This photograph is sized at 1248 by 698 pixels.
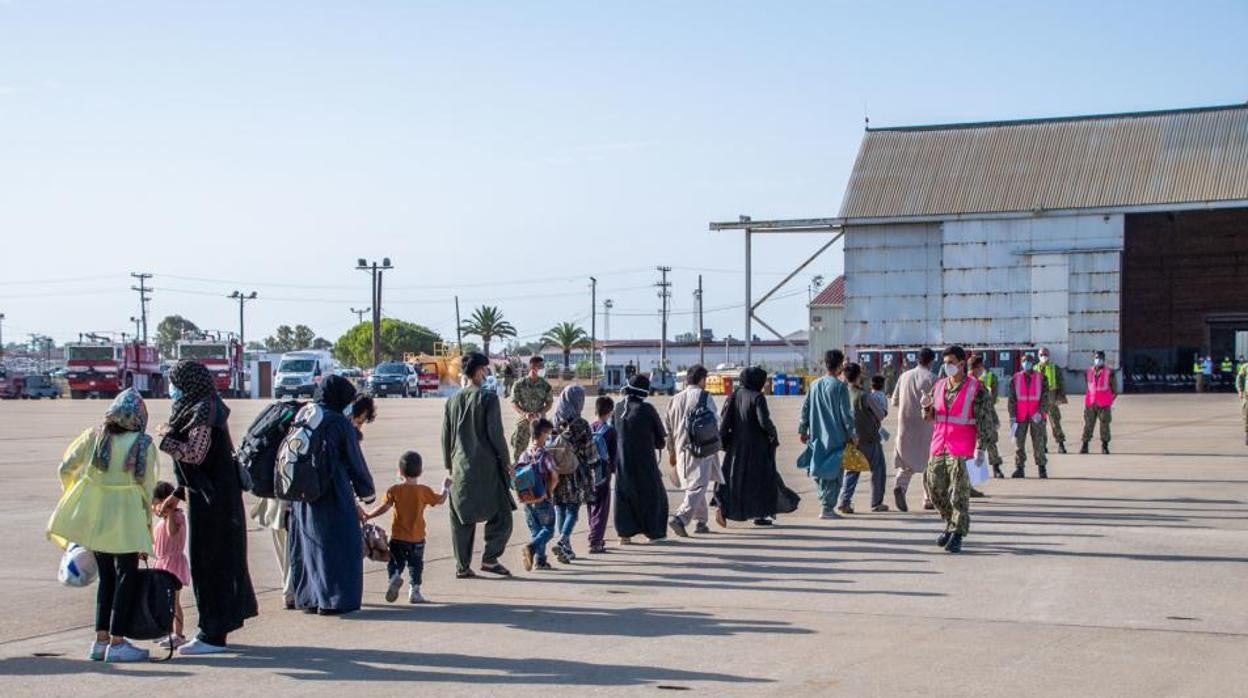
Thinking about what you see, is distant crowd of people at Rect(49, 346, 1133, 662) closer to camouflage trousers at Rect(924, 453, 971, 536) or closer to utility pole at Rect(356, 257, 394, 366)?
camouflage trousers at Rect(924, 453, 971, 536)

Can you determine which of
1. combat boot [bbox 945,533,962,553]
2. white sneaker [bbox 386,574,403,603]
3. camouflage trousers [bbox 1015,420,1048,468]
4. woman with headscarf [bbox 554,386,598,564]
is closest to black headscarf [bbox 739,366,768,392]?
woman with headscarf [bbox 554,386,598,564]

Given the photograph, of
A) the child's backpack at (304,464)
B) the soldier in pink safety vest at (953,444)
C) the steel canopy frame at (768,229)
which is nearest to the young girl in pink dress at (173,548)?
the child's backpack at (304,464)

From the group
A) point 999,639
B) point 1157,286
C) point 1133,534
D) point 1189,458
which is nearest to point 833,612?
point 999,639

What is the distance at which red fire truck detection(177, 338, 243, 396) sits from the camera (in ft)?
216

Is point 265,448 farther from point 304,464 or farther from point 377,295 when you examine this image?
point 377,295

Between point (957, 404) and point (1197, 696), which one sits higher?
point (957, 404)

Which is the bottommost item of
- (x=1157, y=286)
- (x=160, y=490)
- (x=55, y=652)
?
(x=55, y=652)

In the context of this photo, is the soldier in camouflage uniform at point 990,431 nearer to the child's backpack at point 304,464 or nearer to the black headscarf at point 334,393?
the black headscarf at point 334,393

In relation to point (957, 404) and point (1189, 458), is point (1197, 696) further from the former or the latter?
point (1189, 458)

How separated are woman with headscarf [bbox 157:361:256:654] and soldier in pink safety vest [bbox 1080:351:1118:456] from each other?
694 inches

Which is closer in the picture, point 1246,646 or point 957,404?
point 1246,646

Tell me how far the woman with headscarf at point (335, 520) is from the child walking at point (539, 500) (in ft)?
7.60

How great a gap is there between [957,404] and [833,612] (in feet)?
9.90

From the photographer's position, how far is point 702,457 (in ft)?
45.8
